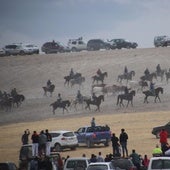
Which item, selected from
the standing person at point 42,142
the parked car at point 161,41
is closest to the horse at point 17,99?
the standing person at point 42,142

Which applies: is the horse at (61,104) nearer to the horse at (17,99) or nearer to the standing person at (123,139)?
the horse at (17,99)

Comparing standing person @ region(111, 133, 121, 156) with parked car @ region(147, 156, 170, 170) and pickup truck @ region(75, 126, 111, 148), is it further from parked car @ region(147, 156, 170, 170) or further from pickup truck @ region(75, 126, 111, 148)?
parked car @ region(147, 156, 170, 170)

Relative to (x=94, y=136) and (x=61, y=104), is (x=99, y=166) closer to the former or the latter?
(x=94, y=136)

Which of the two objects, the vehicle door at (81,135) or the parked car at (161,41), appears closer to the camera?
the vehicle door at (81,135)

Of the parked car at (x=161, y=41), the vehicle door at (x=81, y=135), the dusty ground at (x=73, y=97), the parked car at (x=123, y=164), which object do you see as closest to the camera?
the parked car at (x=123, y=164)

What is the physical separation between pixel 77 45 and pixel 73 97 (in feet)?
132

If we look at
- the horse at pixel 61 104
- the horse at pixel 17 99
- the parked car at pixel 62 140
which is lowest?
the parked car at pixel 62 140

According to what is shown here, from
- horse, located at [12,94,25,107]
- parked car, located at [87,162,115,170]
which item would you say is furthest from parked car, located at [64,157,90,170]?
horse, located at [12,94,25,107]

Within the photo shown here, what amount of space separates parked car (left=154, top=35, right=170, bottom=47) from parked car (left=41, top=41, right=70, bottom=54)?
13.6m

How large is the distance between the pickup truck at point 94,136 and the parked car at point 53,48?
232 feet

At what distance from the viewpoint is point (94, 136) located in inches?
2153

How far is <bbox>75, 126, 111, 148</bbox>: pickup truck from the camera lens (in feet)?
180

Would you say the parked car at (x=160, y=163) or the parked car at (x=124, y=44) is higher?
the parked car at (x=124, y=44)

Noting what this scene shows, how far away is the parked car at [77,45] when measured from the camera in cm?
12712
